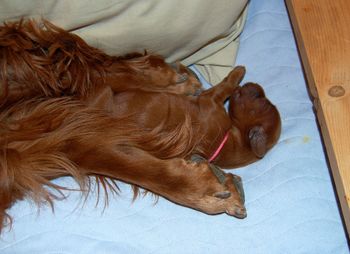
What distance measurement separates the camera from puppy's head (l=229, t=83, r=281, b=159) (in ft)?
4.85

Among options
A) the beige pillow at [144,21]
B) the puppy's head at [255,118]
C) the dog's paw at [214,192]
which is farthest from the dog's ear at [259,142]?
the beige pillow at [144,21]

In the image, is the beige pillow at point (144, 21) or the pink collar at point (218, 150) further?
the pink collar at point (218, 150)

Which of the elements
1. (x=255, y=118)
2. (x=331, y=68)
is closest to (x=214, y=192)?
(x=255, y=118)

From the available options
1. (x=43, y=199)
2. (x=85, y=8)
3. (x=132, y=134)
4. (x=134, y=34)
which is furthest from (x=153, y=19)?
(x=43, y=199)

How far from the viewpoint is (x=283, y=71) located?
5.26ft

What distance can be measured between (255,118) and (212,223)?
0.36m

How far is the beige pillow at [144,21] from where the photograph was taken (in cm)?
136

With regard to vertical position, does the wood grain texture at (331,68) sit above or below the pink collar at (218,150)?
above

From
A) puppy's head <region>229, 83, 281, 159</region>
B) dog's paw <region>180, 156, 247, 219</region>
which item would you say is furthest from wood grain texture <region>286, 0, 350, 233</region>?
dog's paw <region>180, 156, 247, 219</region>

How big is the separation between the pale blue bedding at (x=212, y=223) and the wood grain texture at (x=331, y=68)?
0.55ft

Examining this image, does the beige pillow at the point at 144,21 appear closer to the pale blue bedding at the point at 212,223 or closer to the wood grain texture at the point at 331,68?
the wood grain texture at the point at 331,68

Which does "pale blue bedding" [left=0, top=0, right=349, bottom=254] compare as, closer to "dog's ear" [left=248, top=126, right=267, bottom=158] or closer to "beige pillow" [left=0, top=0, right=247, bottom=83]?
"dog's ear" [left=248, top=126, right=267, bottom=158]

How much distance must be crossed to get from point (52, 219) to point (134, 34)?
57 cm

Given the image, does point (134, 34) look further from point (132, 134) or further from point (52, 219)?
point (52, 219)
